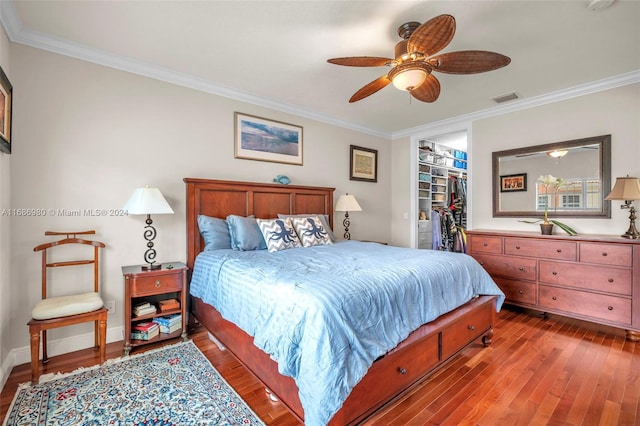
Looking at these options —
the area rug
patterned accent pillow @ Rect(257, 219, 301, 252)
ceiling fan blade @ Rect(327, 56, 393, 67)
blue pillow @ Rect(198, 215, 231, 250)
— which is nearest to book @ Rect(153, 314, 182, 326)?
the area rug

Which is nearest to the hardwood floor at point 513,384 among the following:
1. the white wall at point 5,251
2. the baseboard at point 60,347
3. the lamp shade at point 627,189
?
the baseboard at point 60,347

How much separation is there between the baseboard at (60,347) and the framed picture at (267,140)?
7.12 feet

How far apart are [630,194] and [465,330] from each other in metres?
2.14

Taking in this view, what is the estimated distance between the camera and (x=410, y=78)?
6.93 ft

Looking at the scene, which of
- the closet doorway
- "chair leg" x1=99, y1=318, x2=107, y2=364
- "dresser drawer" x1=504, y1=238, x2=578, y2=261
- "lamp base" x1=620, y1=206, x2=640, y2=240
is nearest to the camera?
"chair leg" x1=99, y1=318, x2=107, y2=364

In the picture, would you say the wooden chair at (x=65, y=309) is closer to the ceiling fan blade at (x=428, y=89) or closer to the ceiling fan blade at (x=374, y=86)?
the ceiling fan blade at (x=374, y=86)

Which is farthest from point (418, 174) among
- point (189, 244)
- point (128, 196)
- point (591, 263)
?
point (128, 196)

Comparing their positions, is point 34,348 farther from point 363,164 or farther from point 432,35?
point 363,164

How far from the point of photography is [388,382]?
159 centimetres

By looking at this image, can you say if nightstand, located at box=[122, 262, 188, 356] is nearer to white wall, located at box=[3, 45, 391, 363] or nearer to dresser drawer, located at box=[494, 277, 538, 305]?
white wall, located at box=[3, 45, 391, 363]

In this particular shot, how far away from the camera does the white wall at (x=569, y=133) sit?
2979 mm

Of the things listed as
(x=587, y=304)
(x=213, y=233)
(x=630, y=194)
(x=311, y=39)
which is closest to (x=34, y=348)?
(x=213, y=233)

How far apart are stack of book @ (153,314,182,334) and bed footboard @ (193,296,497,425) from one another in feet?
1.02

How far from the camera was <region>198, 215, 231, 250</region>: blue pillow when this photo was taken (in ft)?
9.37
